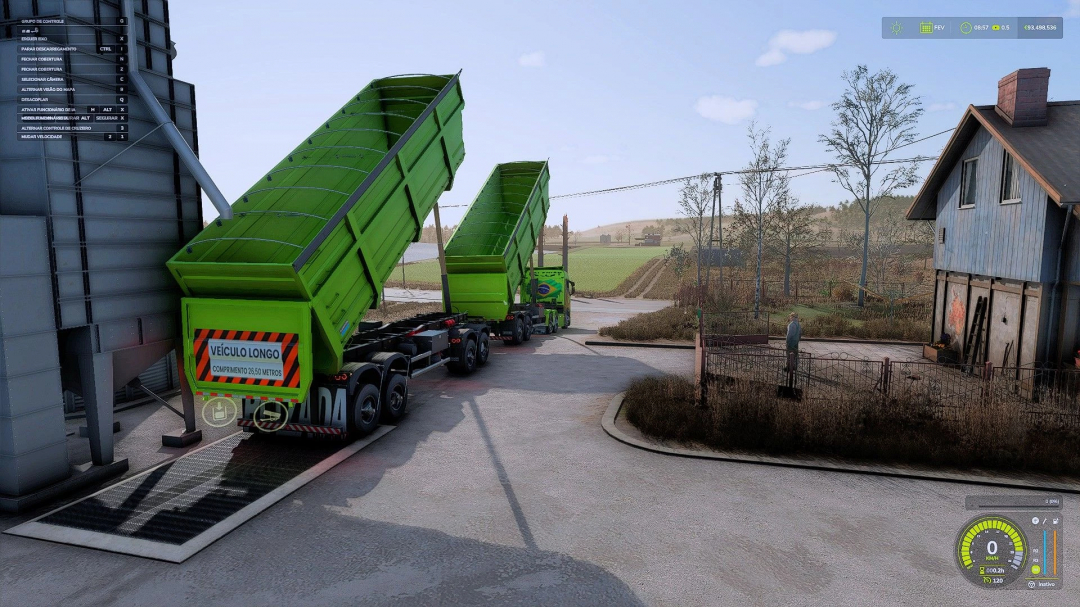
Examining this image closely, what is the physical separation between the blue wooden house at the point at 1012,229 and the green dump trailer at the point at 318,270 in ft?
39.6

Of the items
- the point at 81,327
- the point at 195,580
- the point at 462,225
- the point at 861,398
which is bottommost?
the point at 195,580

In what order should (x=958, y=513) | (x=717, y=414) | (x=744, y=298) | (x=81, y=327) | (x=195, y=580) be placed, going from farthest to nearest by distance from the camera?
(x=744, y=298) → (x=717, y=414) → (x=81, y=327) → (x=958, y=513) → (x=195, y=580)

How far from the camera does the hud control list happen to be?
6852mm

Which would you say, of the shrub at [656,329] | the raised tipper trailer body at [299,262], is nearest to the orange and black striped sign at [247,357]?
the raised tipper trailer body at [299,262]

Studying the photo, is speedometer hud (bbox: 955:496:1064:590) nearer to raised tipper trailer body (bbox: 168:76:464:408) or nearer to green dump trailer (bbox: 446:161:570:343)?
raised tipper trailer body (bbox: 168:76:464:408)

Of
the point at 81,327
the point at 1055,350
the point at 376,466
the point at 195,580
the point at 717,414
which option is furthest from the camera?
the point at 1055,350

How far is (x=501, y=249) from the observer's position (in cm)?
1714

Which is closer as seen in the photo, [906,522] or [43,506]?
[906,522]

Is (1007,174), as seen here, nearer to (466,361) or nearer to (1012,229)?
(1012,229)

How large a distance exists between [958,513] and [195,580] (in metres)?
8.48

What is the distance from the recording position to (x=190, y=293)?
8.36 meters

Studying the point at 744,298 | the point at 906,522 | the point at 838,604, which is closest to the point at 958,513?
the point at 906,522

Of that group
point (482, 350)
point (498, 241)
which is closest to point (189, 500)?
point (482, 350)

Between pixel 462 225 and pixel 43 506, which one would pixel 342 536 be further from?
pixel 462 225
